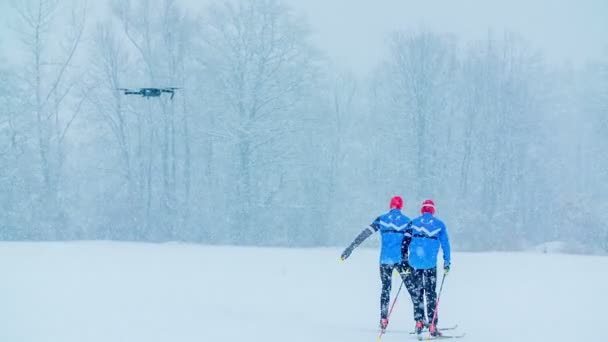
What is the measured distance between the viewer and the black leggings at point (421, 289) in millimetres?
10258

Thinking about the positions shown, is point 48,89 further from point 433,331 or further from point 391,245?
point 433,331

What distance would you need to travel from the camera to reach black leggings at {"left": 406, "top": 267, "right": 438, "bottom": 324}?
10258 mm

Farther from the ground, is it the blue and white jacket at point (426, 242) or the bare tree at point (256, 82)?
the bare tree at point (256, 82)

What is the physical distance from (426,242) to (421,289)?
2.48ft

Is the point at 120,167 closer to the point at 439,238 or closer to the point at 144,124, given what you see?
the point at 144,124

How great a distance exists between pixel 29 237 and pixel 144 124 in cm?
942

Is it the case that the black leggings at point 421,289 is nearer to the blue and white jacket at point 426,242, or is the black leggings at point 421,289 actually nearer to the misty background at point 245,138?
the blue and white jacket at point 426,242

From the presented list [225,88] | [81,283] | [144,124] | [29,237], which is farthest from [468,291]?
[144,124]

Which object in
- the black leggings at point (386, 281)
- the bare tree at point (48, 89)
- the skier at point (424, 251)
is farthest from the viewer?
the bare tree at point (48, 89)

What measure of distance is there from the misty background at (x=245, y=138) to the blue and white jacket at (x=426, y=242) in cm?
2191

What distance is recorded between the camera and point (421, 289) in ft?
34.0

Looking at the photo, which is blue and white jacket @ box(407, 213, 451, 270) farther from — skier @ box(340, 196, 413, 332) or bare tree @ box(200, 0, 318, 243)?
bare tree @ box(200, 0, 318, 243)

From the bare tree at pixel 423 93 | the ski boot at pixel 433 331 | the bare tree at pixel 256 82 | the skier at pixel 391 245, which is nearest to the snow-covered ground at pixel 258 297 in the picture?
the ski boot at pixel 433 331

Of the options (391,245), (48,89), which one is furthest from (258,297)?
(48,89)
